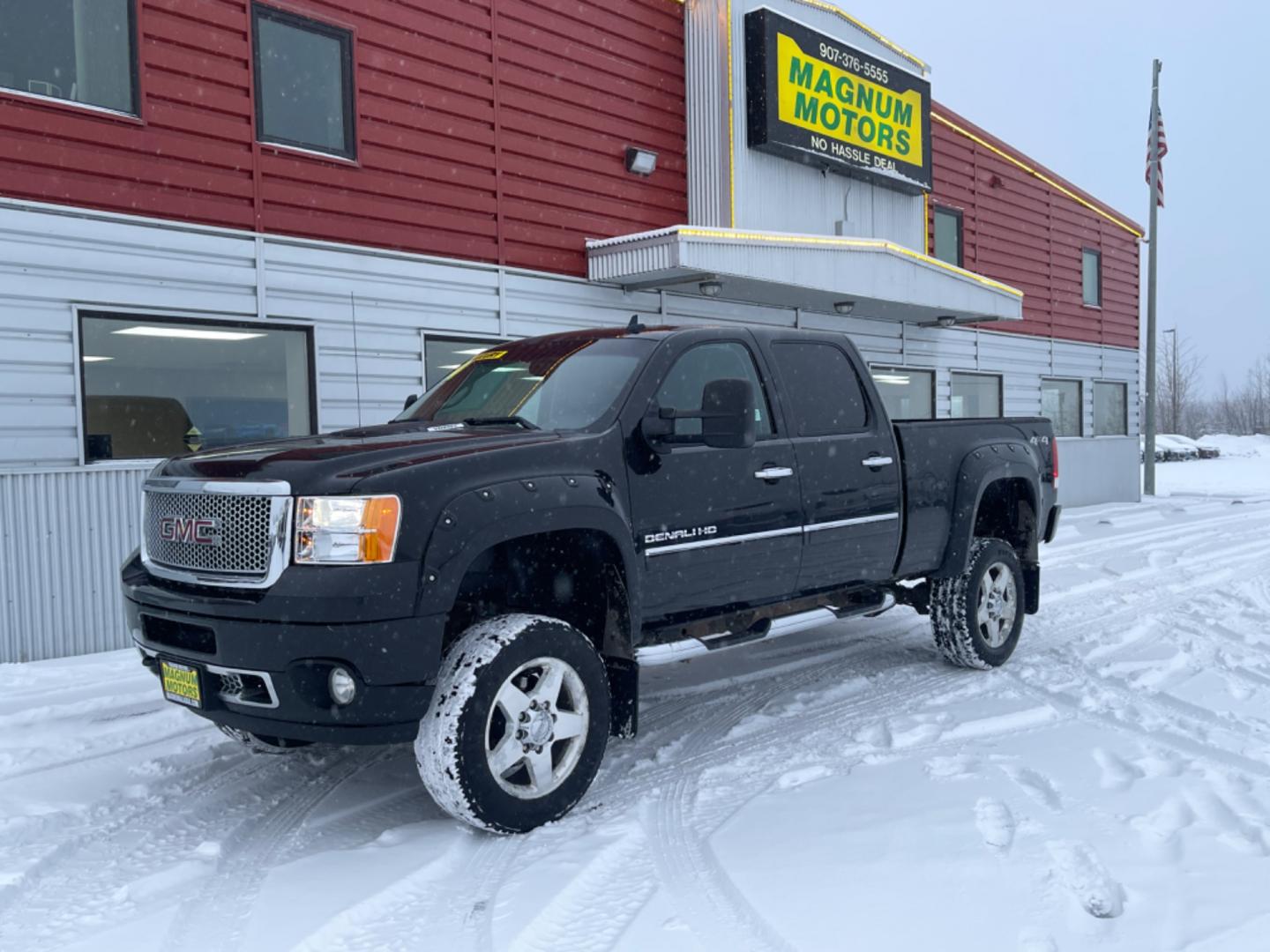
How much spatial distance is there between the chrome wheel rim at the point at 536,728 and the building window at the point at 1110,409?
19755mm

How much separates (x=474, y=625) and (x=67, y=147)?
5922mm

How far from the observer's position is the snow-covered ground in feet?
10.6

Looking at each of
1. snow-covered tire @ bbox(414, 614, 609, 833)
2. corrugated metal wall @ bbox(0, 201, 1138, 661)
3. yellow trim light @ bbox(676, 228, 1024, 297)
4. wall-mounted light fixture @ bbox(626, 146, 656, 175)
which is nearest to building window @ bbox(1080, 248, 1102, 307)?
yellow trim light @ bbox(676, 228, 1024, 297)

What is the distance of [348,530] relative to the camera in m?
3.70

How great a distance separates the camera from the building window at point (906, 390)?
1595 centimetres

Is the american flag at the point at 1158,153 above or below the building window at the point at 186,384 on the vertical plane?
A: above

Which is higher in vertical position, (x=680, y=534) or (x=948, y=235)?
(x=948, y=235)

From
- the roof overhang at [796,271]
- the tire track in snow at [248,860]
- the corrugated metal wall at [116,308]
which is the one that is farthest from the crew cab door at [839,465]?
the roof overhang at [796,271]

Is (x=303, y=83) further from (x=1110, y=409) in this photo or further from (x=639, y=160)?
(x=1110, y=409)

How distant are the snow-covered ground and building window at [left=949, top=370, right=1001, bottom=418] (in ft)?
37.1

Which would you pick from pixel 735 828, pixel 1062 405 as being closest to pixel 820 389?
pixel 735 828

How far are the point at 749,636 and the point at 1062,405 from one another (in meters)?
17.7

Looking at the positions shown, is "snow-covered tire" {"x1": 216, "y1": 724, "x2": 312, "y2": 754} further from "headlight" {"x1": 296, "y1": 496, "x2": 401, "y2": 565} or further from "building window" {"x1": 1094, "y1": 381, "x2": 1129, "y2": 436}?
"building window" {"x1": 1094, "y1": 381, "x2": 1129, "y2": 436}

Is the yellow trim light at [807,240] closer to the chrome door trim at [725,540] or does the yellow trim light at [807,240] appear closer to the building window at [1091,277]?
the chrome door trim at [725,540]
